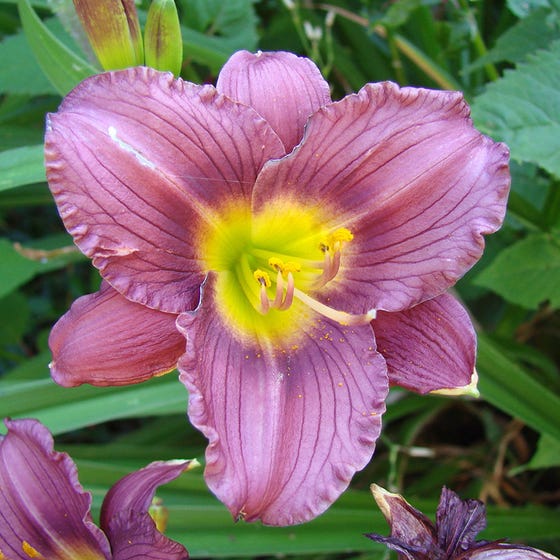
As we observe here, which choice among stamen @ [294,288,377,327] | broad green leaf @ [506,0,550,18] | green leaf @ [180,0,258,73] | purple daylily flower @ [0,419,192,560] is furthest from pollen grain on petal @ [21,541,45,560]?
broad green leaf @ [506,0,550,18]

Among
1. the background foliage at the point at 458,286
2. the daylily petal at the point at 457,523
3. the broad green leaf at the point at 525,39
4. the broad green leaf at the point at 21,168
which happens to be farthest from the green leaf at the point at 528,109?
the broad green leaf at the point at 21,168

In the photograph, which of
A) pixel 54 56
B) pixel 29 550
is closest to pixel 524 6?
pixel 54 56

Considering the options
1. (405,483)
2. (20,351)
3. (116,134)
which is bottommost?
(405,483)

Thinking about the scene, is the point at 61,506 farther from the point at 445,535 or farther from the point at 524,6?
the point at 524,6

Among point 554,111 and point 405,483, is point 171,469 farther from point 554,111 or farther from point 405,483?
point 405,483

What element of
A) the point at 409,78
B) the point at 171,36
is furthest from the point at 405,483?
the point at 171,36

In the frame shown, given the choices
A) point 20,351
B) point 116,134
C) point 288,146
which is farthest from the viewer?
point 20,351

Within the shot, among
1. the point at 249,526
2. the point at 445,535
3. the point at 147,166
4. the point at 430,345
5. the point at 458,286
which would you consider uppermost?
the point at 147,166
